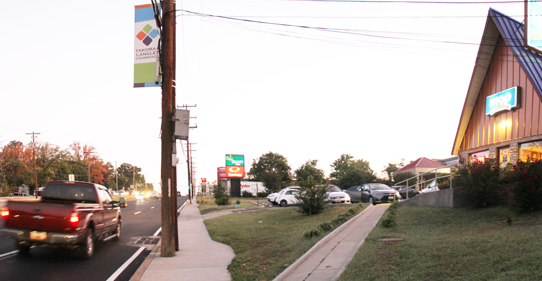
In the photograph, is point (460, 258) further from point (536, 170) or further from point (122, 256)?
point (122, 256)

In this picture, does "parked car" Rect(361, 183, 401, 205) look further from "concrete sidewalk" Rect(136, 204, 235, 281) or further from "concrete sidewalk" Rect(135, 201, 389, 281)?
"concrete sidewalk" Rect(136, 204, 235, 281)

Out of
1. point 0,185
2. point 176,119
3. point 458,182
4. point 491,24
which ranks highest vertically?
point 491,24

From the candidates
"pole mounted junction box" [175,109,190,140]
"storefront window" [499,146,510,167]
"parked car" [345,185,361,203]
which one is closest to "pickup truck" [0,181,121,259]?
"pole mounted junction box" [175,109,190,140]

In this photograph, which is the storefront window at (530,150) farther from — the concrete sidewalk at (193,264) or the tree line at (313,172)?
the tree line at (313,172)

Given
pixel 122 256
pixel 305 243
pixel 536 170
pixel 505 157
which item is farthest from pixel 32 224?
pixel 505 157

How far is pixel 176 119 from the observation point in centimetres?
1132

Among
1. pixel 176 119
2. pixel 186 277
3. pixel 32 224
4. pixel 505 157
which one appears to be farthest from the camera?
pixel 505 157

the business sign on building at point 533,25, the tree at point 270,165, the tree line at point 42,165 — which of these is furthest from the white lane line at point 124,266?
the tree at point 270,165

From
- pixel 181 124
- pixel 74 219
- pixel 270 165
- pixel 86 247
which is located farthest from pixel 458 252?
pixel 270 165

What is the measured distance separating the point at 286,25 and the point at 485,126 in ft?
49.1

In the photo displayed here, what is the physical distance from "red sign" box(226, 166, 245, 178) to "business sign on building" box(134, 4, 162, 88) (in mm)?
56932

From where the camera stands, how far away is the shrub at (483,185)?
13309mm

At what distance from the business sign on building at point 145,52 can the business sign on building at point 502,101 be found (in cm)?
1720

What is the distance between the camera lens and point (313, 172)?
8350 centimetres
